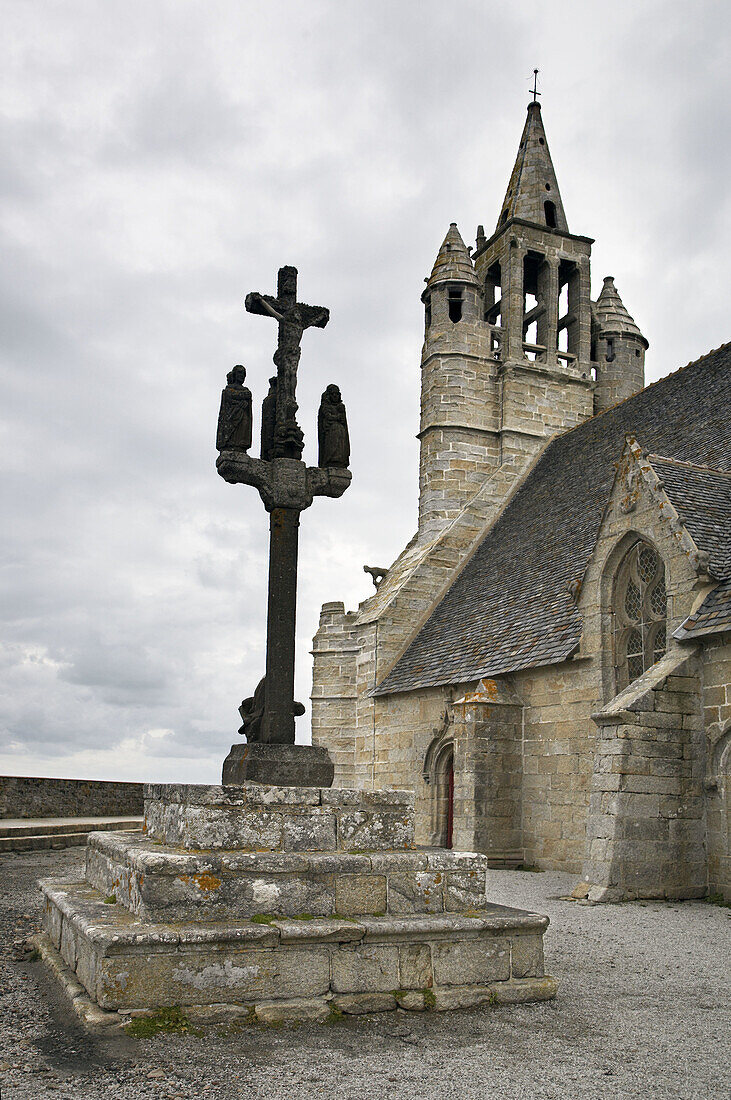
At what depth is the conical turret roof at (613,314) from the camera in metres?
26.6

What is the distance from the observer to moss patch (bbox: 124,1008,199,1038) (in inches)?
179

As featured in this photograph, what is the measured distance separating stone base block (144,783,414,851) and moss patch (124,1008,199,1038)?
909mm

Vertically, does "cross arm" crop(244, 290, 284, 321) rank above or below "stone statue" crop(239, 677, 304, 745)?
above

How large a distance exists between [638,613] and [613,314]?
16058 mm

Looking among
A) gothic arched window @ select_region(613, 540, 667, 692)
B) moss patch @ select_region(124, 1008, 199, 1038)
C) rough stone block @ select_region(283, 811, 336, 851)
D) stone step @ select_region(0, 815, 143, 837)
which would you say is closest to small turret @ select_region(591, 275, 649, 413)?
gothic arched window @ select_region(613, 540, 667, 692)

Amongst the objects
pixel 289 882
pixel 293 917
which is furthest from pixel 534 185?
pixel 293 917

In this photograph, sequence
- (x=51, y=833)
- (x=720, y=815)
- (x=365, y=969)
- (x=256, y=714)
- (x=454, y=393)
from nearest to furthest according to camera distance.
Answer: (x=365, y=969) < (x=256, y=714) < (x=720, y=815) < (x=51, y=833) < (x=454, y=393)

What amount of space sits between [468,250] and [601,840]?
61.9 ft

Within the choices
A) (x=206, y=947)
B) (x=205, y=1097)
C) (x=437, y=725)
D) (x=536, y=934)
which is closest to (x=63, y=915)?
(x=206, y=947)

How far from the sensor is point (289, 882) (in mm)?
5305

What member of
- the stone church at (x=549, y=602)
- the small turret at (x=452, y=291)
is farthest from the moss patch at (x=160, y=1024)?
the small turret at (x=452, y=291)

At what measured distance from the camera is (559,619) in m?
14.8

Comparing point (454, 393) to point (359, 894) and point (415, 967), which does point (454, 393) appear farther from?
point (415, 967)

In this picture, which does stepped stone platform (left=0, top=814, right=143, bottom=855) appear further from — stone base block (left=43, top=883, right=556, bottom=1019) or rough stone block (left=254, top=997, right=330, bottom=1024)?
rough stone block (left=254, top=997, right=330, bottom=1024)
